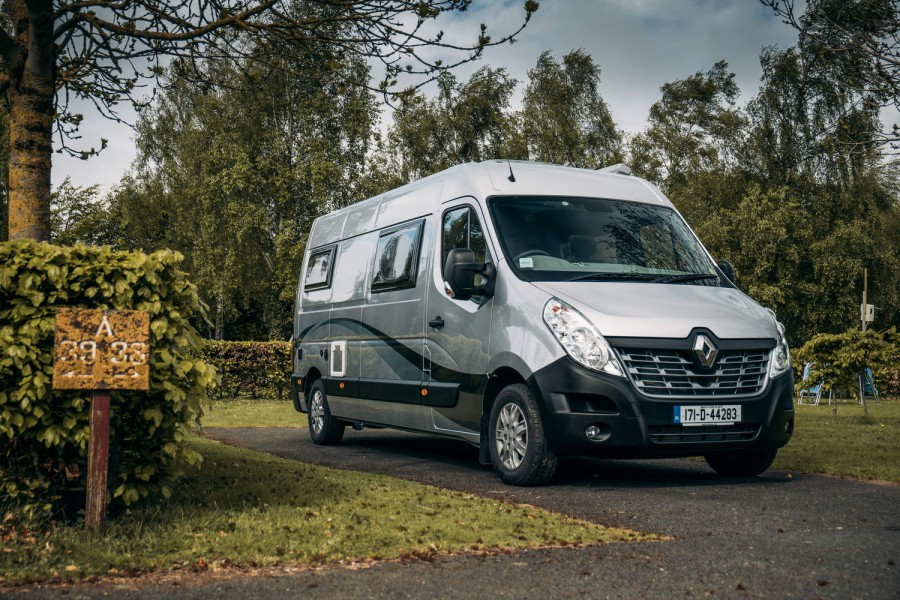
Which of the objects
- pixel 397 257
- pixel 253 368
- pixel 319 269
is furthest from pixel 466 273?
pixel 253 368

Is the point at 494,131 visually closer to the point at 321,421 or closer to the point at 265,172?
the point at 265,172

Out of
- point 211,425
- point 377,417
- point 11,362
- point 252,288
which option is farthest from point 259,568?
point 252,288

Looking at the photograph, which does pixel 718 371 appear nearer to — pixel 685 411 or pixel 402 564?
pixel 685 411

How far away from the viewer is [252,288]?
149ft

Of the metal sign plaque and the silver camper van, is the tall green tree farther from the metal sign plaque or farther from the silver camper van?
the metal sign plaque

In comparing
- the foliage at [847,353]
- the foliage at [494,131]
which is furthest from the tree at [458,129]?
the foliage at [847,353]

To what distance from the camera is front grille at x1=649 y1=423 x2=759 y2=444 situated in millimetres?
7832

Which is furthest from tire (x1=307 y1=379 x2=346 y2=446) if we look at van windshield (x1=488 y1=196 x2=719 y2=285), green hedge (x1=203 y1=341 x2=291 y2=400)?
green hedge (x1=203 y1=341 x2=291 y2=400)

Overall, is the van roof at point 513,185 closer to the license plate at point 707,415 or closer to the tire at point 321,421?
the license plate at point 707,415

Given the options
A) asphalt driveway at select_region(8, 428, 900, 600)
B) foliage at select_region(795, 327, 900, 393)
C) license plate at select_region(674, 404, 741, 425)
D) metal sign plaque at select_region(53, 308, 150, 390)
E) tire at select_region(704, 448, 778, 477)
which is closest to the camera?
asphalt driveway at select_region(8, 428, 900, 600)

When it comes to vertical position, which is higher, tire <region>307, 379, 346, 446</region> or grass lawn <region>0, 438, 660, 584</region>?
tire <region>307, 379, 346, 446</region>

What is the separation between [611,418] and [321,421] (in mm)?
5770

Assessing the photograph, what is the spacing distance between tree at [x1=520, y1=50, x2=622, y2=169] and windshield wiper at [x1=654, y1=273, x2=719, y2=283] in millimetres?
37829

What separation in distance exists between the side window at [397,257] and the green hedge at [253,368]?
→ 13.8 meters
